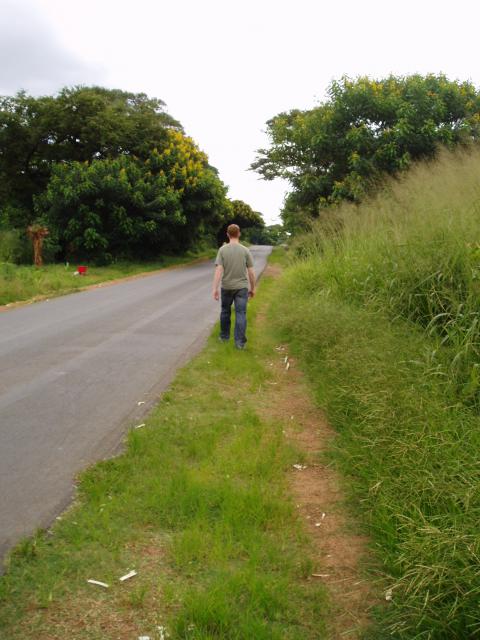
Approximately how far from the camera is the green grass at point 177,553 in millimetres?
2684

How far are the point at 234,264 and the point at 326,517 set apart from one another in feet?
18.5

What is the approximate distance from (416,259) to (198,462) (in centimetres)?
313

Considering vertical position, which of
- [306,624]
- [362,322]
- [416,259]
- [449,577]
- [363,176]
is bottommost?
[306,624]

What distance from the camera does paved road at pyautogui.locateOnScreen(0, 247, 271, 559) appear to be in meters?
4.16

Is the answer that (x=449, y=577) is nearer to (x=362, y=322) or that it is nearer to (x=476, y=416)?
(x=476, y=416)

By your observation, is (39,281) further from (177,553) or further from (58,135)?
(177,553)

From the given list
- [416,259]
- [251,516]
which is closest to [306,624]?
[251,516]

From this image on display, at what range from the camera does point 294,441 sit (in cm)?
506

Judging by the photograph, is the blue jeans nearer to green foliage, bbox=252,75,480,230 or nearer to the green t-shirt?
the green t-shirt

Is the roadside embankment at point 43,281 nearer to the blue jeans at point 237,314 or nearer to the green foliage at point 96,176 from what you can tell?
the green foliage at point 96,176

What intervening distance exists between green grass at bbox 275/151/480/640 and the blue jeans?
65cm

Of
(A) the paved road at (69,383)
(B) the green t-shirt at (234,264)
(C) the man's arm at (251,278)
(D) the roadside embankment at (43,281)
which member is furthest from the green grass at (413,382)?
(D) the roadside embankment at (43,281)

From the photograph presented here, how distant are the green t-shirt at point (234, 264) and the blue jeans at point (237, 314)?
0.34 ft

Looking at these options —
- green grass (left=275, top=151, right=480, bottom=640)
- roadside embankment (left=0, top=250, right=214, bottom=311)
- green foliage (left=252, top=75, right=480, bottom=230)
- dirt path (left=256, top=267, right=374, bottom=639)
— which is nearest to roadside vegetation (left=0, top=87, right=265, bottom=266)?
roadside embankment (left=0, top=250, right=214, bottom=311)
